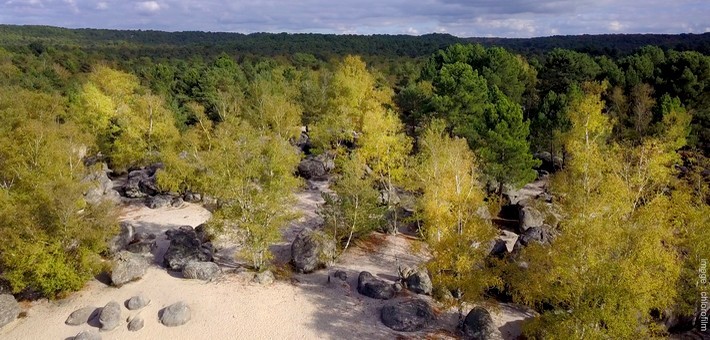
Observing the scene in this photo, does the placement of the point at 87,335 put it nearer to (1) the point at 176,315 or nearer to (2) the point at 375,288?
(1) the point at 176,315

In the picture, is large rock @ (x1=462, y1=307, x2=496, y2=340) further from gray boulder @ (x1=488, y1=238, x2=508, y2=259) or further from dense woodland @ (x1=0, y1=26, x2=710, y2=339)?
gray boulder @ (x1=488, y1=238, x2=508, y2=259)

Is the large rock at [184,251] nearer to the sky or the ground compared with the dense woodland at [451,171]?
nearer to the ground

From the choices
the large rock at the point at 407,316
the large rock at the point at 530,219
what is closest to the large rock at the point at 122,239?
the large rock at the point at 407,316

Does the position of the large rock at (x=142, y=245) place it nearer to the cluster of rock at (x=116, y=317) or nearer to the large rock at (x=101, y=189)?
the cluster of rock at (x=116, y=317)

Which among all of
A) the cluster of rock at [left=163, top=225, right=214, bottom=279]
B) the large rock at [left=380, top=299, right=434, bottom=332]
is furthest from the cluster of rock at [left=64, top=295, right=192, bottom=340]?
the large rock at [left=380, top=299, right=434, bottom=332]

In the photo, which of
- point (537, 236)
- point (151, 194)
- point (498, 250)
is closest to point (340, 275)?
point (498, 250)
